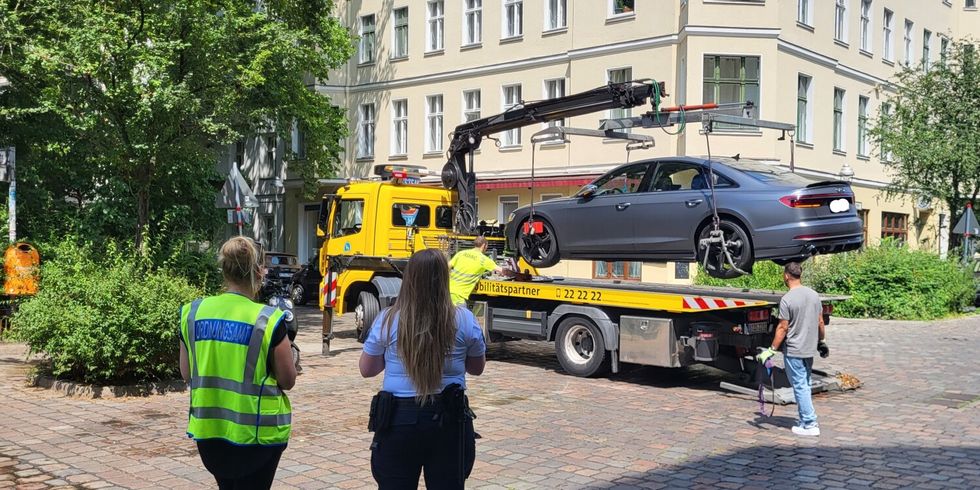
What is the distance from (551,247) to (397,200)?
14.1 ft

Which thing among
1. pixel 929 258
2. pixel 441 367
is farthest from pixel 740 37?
pixel 441 367

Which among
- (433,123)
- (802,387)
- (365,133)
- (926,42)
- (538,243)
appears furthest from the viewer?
(926,42)

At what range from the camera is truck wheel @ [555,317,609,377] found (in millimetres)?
11672

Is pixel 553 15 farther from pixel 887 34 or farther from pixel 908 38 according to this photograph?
pixel 908 38

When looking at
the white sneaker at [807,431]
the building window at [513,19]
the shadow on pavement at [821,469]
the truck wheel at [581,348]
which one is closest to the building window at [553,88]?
the building window at [513,19]

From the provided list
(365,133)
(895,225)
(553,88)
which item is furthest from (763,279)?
(365,133)

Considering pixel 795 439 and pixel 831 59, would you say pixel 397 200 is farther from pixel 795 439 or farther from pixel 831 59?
pixel 831 59

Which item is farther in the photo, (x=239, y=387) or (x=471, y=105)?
(x=471, y=105)

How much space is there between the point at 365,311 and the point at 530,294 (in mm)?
4193

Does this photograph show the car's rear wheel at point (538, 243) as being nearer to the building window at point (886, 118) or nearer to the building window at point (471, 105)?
the building window at point (471, 105)

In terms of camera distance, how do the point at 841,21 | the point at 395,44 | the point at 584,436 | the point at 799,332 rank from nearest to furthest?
1. the point at 584,436
2. the point at 799,332
3. the point at 841,21
4. the point at 395,44

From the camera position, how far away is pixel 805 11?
25.8 metres

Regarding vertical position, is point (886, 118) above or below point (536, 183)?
above

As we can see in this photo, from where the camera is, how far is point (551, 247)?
1253 cm
